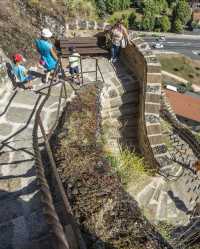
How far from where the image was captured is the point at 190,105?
36781 millimetres

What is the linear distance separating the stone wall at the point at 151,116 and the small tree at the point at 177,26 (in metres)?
65.3

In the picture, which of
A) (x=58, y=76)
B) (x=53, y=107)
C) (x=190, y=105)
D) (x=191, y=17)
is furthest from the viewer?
(x=191, y=17)

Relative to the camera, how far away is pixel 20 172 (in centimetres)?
651

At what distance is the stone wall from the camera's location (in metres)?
8.76

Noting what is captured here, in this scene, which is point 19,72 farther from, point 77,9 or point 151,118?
point 77,9

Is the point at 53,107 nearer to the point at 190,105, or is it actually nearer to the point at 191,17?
the point at 190,105

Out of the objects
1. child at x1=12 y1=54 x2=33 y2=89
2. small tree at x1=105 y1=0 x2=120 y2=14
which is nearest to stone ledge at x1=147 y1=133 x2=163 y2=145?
child at x1=12 y1=54 x2=33 y2=89

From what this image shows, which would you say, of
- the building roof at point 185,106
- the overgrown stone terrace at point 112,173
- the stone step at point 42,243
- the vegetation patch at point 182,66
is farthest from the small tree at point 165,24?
the stone step at point 42,243

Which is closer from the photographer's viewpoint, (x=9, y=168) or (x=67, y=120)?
(x=9, y=168)

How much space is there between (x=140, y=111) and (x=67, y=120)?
235 centimetres

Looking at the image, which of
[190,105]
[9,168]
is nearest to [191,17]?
[190,105]

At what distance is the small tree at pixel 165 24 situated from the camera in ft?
228

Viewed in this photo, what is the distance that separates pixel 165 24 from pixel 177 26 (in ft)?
8.06

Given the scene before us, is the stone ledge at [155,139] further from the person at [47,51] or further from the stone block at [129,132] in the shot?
the person at [47,51]
